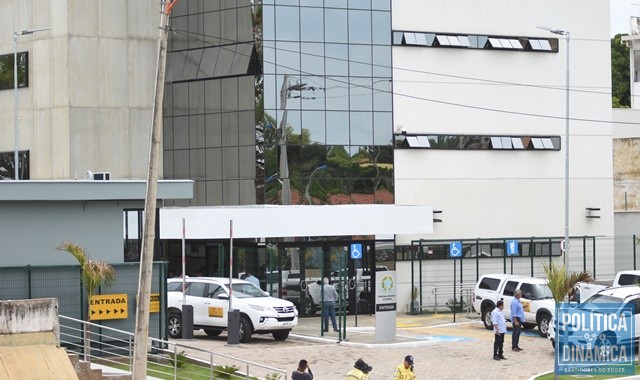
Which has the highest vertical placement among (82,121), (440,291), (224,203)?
(82,121)

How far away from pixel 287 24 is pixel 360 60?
3.18 m

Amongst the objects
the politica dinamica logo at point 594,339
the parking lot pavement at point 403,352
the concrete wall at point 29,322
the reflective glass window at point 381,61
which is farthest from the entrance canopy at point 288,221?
the concrete wall at point 29,322

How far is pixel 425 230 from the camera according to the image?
44.0 meters

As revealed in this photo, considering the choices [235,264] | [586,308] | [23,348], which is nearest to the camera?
[23,348]

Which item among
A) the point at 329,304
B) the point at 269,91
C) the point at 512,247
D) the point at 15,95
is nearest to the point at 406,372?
the point at 329,304

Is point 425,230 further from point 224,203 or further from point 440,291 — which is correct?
point 224,203

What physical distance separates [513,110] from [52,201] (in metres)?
25.0

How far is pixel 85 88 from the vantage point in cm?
4831

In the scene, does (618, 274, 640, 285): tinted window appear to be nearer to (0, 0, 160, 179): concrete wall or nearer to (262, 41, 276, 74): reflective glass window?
(262, 41, 276, 74): reflective glass window

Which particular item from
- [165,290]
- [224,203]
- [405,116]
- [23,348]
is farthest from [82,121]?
[23,348]

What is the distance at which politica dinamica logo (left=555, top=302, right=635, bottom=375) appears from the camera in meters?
28.4

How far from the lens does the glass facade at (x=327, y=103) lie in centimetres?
4312

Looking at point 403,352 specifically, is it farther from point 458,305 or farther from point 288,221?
point 458,305

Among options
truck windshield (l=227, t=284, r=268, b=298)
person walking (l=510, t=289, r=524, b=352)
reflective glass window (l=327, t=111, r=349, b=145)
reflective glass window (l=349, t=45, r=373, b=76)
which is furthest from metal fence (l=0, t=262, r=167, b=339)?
reflective glass window (l=349, t=45, r=373, b=76)
